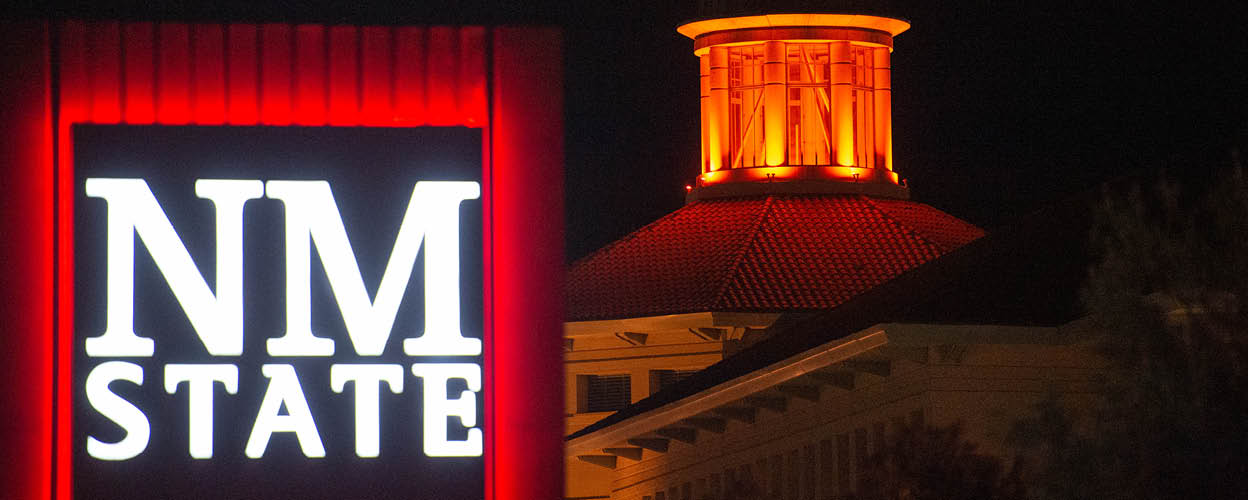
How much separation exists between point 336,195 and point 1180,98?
162 feet

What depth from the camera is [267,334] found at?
16953 mm

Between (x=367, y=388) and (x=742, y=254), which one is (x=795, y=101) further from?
(x=367, y=388)

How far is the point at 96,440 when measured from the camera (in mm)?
17047

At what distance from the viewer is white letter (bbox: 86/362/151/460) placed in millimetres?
17031

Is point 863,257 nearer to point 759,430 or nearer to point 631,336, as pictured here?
point 631,336

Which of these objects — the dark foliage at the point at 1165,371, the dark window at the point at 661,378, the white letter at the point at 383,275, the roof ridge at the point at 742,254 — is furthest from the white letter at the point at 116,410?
the dark window at the point at 661,378

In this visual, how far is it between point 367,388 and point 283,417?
0.49 m

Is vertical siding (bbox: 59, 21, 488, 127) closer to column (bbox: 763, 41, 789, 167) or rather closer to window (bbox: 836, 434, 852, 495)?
window (bbox: 836, 434, 852, 495)

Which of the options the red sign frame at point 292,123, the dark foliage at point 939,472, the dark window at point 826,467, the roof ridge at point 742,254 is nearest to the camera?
the red sign frame at point 292,123

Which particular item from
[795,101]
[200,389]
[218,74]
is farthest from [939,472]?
[795,101]

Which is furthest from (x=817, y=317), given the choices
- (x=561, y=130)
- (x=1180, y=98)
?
(x=561, y=130)

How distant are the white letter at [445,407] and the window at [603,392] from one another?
43.3 meters

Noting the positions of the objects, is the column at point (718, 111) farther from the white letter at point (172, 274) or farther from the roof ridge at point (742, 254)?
the white letter at point (172, 274)

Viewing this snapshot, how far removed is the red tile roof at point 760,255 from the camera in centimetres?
5891
